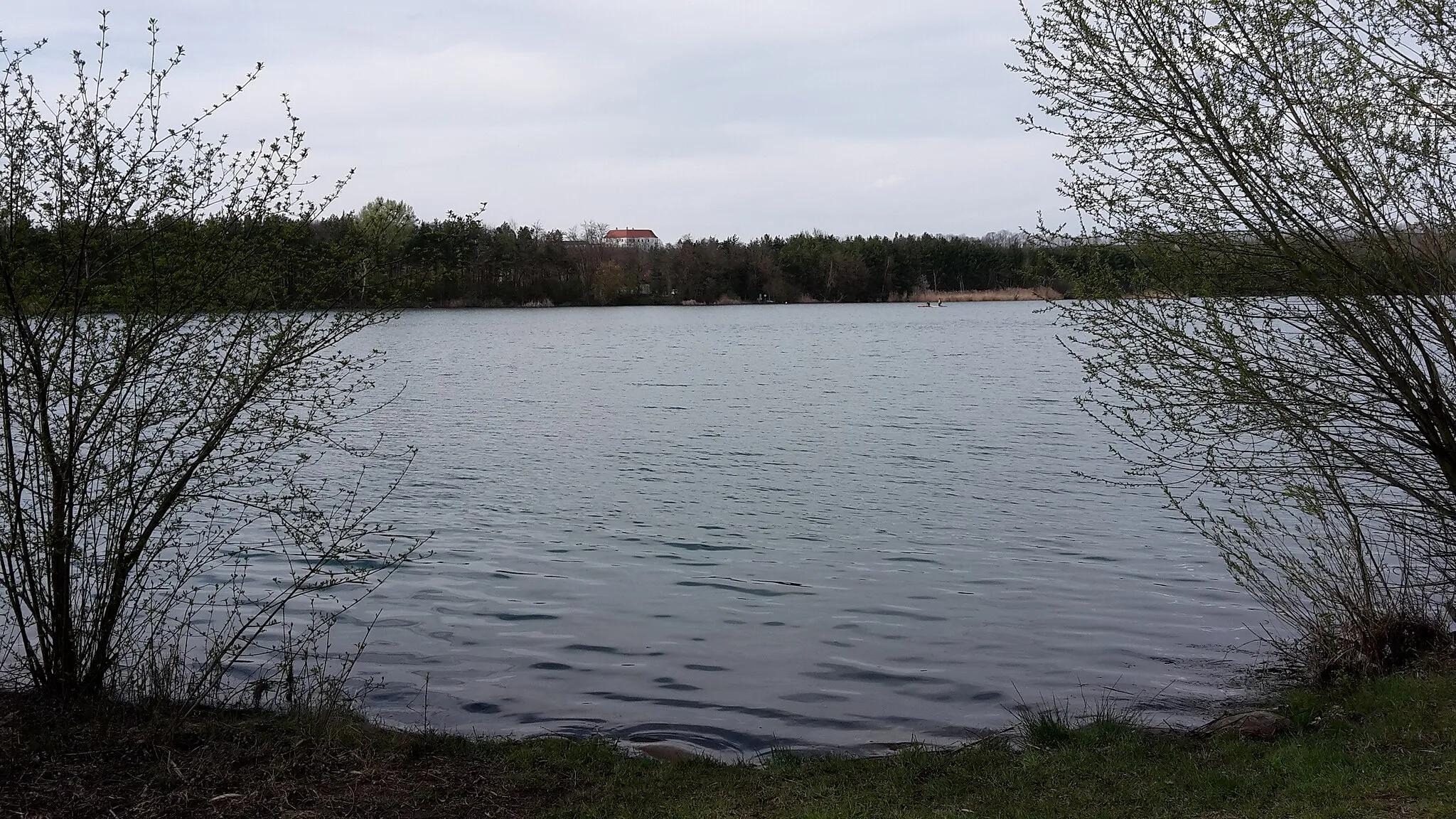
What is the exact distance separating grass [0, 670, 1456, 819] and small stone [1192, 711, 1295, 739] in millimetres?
211

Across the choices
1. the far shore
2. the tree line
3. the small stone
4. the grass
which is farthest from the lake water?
the far shore

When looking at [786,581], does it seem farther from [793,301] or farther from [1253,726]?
[793,301]

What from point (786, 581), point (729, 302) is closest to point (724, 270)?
point (729, 302)

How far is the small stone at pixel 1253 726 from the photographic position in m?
7.71

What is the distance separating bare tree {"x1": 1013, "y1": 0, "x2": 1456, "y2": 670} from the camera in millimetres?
8539

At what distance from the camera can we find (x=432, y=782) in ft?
22.3

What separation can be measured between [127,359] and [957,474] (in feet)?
53.1

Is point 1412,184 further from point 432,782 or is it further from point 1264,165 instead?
point 432,782

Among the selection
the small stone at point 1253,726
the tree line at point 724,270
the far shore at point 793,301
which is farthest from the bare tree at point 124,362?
the far shore at point 793,301

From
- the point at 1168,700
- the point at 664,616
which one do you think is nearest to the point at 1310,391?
the point at 1168,700

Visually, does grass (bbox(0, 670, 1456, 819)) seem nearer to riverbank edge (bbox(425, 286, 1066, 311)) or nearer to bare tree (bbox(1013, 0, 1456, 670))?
bare tree (bbox(1013, 0, 1456, 670))

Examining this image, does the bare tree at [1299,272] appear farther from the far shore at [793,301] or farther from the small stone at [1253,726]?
the far shore at [793,301]

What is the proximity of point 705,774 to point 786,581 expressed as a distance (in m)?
6.49

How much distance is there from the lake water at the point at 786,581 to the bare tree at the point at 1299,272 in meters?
1.94
